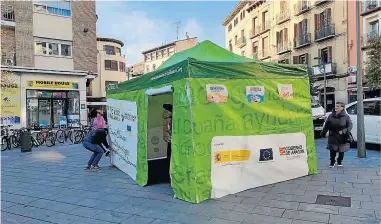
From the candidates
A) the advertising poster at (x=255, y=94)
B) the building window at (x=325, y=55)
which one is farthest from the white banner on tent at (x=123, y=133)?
the building window at (x=325, y=55)

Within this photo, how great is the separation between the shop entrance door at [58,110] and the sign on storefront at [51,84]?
0.96 metres

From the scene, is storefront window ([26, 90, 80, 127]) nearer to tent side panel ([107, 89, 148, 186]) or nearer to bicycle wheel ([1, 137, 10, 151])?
bicycle wheel ([1, 137, 10, 151])

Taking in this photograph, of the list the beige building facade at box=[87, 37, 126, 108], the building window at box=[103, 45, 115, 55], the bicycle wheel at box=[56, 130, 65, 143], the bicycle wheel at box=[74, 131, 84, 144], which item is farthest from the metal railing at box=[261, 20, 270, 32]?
the bicycle wheel at box=[56, 130, 65, 143]

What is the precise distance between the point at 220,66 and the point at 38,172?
5912mm

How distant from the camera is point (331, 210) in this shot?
16.0 feet

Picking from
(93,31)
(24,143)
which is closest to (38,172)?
(24,143)

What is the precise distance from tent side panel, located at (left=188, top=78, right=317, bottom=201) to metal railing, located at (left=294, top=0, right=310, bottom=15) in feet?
Result: 96.6

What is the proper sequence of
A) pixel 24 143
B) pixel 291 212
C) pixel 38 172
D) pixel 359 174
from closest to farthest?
1. pixel 291 212
2. pixel 359 174
3. pixel 38 172
4. pixel 24 143

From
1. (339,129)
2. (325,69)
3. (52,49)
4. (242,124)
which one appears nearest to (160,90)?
(242,124)

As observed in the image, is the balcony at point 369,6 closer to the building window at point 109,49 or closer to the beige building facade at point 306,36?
the beige building facade at point 306,36

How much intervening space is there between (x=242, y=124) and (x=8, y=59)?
18.2 m

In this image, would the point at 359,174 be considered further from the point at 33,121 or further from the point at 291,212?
the point at 33,121

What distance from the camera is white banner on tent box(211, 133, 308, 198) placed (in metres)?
5.81

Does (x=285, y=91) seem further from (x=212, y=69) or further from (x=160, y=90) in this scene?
(x=160, y=90)
